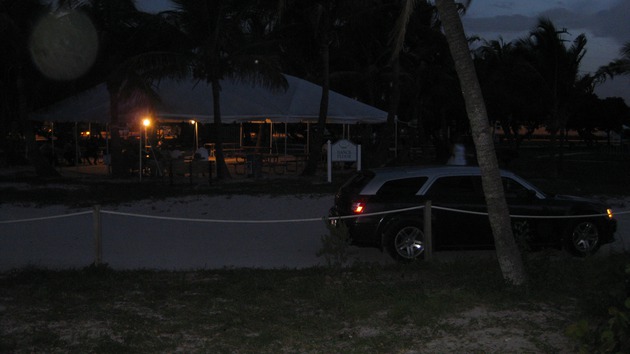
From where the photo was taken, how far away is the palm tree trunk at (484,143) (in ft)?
24.9

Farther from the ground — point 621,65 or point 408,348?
point 621,65

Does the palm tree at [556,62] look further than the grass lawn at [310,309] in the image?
Yes

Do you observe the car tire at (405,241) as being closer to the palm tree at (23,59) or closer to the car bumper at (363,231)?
the car bumper at (363,231)

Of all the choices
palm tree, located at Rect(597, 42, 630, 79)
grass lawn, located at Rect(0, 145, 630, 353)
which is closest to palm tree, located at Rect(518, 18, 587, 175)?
palm tree, located at Rect(597, 42, 630, 79)

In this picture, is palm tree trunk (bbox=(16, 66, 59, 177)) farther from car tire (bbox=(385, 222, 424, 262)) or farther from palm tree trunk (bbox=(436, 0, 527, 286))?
palm tree trunk (bbox=(436, 0, 527, 286))

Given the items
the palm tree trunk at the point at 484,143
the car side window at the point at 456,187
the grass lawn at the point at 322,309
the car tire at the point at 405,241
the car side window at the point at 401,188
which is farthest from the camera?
the car side window at the point at 456,187

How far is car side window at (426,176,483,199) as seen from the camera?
34.2 ft

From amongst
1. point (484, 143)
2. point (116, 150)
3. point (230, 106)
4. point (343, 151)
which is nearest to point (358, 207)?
point (484, 143)

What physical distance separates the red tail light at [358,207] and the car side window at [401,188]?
291 millimetres

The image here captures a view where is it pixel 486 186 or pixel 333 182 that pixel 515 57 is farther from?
pixel 486 186

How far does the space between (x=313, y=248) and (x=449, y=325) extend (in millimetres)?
4873

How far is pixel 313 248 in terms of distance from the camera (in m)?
11.3

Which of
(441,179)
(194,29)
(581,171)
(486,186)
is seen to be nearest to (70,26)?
(194,29)

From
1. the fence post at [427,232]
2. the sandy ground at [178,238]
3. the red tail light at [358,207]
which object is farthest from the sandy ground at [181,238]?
the fence post at [427,232]
